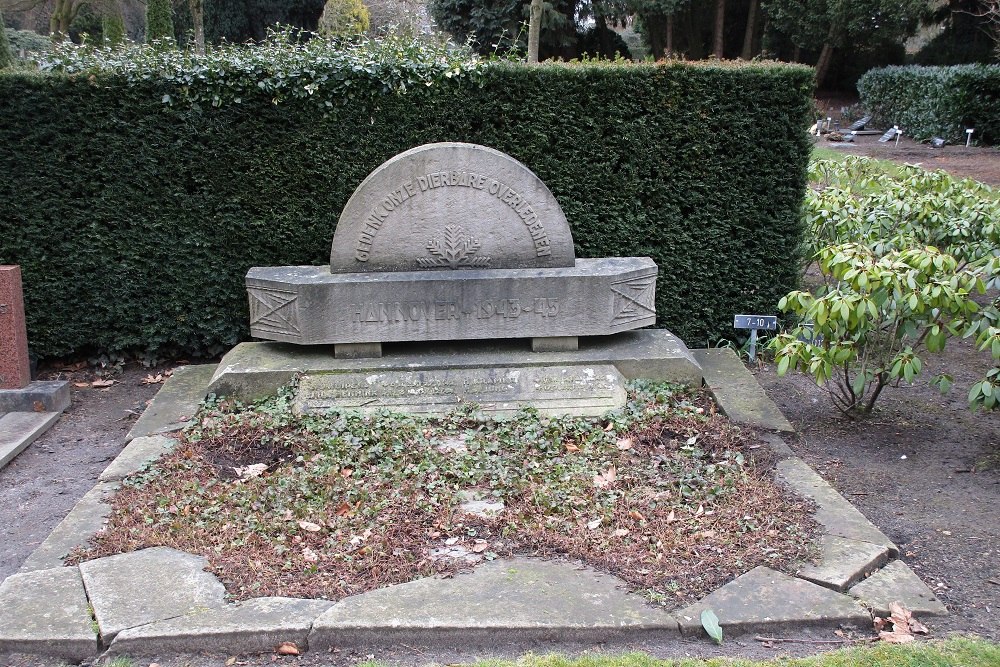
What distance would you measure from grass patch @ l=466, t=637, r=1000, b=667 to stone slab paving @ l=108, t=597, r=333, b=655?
0.80m

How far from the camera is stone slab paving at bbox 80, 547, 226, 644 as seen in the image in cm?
337

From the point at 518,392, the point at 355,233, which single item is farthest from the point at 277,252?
the point at 518,392

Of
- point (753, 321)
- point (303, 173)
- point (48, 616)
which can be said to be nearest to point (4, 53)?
point (303, 173)

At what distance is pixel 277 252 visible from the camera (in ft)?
22.2

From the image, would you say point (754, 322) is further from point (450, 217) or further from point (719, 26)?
point (719, 26)

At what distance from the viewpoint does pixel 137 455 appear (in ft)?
16.3

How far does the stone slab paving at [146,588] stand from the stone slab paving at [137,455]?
101 cm

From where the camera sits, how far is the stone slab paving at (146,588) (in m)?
3.37

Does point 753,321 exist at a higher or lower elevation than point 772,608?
higher

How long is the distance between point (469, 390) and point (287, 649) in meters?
2.44

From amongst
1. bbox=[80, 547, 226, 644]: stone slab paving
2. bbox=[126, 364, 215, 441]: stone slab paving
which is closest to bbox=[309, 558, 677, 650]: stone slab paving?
bbox=[80, 547, 226, 644]: stone slab paving

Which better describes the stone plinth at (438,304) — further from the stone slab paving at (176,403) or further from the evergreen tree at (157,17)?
the evergreen tree at (157,17)

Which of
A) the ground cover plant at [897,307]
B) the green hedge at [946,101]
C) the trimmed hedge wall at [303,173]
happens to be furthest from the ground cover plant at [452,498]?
the green hedge at [946,101]

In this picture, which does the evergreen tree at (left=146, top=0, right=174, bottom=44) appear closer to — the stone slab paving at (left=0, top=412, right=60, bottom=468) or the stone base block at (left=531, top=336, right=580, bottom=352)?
the stone slab paving at (left=0, top=412, right=60, bottom=468)
